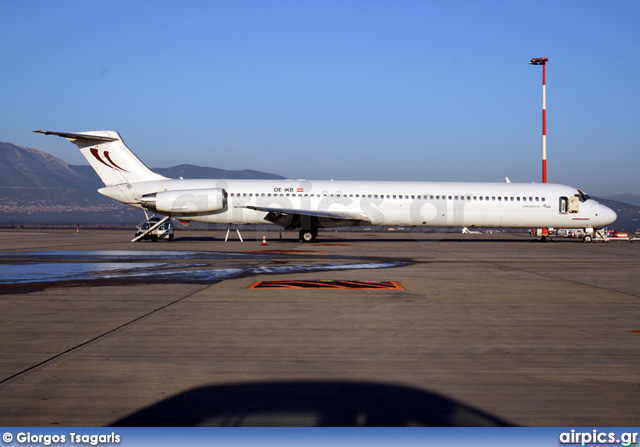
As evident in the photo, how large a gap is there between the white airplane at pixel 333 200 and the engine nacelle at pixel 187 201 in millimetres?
53

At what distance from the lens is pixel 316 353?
22.5ft

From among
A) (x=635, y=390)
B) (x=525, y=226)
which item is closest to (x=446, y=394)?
(x=635, y=390)

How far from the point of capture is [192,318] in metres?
9.05

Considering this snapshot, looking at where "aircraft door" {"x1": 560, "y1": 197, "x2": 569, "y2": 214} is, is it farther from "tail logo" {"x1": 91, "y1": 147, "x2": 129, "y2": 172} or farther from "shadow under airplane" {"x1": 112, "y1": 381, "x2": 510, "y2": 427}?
"shadow under airplane" {"x1": 112, "y1": 381, "x2": 510, "y2": 427}

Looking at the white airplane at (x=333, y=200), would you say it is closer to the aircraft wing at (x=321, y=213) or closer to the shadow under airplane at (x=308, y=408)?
the aircraft wing at (x=321, y=213)

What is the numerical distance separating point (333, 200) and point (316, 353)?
25.3m

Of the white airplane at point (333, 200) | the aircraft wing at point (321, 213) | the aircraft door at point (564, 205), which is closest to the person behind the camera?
the aircraft wing at point (321, 213)

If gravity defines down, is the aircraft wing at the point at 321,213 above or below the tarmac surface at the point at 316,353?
above

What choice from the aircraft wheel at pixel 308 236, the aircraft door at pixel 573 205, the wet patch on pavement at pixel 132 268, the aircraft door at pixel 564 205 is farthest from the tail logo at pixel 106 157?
the aircraft door at pixel 573 205

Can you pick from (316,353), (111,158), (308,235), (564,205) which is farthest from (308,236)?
(316,353)

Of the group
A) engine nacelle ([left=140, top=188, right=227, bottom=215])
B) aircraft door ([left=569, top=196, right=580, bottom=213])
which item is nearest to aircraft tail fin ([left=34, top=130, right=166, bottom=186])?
engine nacelle ([left=140, top=188, right=227, bottom=215])

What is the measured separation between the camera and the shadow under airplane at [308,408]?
4.56 meters

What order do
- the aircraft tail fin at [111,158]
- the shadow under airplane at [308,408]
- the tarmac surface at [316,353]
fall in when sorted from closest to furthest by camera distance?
the shadow under airplane at [308,408] → the tarmac surface at [316,353] → the aircraft tail fin at [111,158]

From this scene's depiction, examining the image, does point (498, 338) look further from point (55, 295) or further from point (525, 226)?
point (525, 226)
